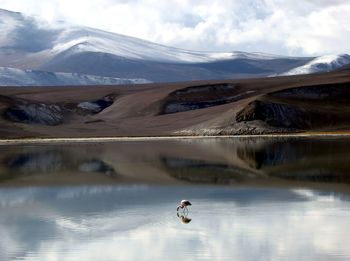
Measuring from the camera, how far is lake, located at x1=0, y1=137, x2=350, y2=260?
82.4ft

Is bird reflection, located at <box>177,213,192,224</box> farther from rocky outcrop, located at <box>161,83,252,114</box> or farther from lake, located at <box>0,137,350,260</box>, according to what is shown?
rocky outcrop, located at <box>161,83,252,114</box>

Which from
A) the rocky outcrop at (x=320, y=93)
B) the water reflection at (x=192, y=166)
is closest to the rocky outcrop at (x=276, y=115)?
the rocky outcrop at (x=320, y=93)

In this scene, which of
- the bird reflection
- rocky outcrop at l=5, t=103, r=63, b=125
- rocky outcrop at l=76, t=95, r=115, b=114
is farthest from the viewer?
rocky outcrop at l=76, t=95, r=115, b=114

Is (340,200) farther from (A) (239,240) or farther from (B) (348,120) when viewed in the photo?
(B) (348,120)

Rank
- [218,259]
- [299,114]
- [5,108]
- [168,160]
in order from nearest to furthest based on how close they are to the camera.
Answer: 1. [218,259]
2. [168,160]
3. [299,114]
4. [5,108]

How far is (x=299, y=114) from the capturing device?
408ft

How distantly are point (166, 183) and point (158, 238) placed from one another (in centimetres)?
1859

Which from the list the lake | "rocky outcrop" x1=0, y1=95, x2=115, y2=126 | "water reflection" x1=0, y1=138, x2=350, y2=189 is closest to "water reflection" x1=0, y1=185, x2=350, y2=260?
the lake

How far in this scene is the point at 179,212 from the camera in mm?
32531

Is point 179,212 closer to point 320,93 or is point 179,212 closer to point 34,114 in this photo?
point 320,93

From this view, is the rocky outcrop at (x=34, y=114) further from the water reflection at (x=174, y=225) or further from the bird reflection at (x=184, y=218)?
the bird reflection at (x=184, y=218)

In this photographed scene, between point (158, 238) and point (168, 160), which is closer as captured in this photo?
point (158, 238)

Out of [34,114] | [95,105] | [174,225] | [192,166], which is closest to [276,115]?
[34,114]

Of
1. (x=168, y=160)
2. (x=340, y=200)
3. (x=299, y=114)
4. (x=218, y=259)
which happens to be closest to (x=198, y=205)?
(x=340, y=200)
